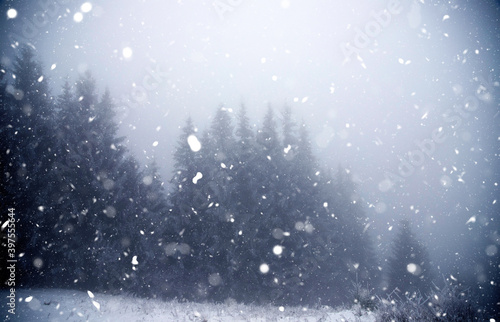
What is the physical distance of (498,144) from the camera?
164125mm

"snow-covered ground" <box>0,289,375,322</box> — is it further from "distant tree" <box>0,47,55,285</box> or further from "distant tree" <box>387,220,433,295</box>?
"distant tree" <box>387,220,433,295</box>

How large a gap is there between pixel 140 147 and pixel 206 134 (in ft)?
380

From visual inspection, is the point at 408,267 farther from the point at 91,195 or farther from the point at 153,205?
the point at 91,195

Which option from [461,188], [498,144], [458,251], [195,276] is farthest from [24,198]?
[498,144]

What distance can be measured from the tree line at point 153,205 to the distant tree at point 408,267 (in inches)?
526

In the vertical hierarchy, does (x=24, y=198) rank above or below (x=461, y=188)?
above

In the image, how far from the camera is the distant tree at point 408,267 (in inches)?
979

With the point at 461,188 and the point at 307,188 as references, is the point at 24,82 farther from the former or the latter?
the point at 461,188

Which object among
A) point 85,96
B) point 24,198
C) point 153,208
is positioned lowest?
point 153,208

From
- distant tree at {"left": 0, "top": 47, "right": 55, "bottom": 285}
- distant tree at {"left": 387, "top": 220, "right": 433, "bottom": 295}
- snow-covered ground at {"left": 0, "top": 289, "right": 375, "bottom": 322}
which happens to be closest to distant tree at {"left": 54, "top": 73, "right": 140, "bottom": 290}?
distant tree at {"left": 0, "top": 47, "right": 55, "bottom": 285}

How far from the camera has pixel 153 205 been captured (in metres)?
14.7

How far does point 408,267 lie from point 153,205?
1022 inches

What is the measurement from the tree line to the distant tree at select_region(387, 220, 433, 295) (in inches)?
526

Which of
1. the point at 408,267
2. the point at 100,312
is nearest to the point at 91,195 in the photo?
the point at 100,312
